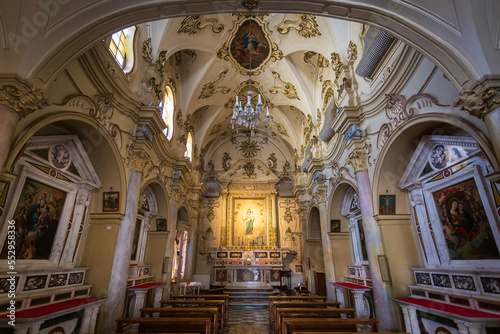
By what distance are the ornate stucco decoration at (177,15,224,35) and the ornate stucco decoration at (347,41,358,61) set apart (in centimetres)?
471

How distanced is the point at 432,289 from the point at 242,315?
630cm

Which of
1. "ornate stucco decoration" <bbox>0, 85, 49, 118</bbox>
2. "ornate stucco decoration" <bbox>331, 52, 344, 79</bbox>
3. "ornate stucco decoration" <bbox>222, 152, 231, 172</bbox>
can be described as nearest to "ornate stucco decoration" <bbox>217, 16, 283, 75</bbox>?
"ornate stucco decoration" <bbox>331, 52, 344, 79</bbox>

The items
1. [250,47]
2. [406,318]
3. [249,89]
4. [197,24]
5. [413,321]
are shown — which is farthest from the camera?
[249,89]

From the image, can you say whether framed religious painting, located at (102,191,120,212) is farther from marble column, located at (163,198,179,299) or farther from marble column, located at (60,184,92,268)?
marble column, located at (163,198,179,299)

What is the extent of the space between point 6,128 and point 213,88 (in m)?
9.87

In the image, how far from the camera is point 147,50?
7922mm

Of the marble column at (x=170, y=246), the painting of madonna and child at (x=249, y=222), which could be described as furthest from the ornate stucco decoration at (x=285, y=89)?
the painting of madonna and child at (x=249, y=222)

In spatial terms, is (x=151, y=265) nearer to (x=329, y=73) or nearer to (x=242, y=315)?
(x=242, y=315)

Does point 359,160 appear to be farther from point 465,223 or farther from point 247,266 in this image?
point 247,266

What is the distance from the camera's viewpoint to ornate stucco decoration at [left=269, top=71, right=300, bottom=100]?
12.1 meters

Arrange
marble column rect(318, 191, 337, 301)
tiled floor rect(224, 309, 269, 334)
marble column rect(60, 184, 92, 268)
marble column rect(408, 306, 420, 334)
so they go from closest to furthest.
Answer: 1. marble column rect(408, 306, 420, 334)
2. marble column rect(60, 184, 92, 268)
3. tiled floor rect(224, 309, 269, 334)
4. marble column rect(318, 191, 337, 301)

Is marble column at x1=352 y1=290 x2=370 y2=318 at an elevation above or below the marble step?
above

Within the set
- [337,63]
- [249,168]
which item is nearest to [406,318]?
[337,63]

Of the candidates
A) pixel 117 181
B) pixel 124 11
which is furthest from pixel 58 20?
pixel 117 181
